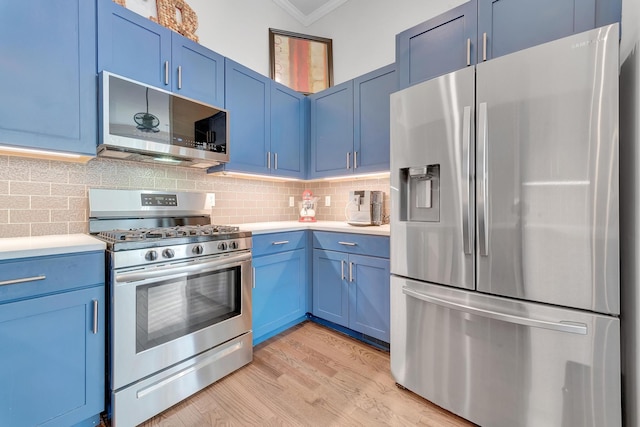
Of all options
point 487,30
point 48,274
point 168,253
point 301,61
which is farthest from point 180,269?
point 301,61

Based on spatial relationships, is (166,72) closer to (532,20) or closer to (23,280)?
(23,280)

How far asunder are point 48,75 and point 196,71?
0.84 meters

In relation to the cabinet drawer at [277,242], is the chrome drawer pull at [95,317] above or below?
below

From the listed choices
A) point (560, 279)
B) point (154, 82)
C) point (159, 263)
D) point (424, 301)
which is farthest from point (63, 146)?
point (560, 279)

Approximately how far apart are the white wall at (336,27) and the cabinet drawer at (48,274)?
207cm

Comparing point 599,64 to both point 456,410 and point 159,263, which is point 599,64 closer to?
point 456,410

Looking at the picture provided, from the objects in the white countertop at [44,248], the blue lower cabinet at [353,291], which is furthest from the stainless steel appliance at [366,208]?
the white countertop at [44,248]

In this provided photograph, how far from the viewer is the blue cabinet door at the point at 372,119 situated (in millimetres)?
2232

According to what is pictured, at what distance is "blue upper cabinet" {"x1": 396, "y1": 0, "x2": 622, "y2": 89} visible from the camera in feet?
4.28

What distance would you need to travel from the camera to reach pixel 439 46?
5.60 feet

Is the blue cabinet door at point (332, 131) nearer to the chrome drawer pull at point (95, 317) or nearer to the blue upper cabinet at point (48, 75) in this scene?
the blue upper cabinet at point (48, 75)

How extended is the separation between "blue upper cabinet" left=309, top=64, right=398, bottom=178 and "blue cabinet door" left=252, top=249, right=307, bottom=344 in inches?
37.5

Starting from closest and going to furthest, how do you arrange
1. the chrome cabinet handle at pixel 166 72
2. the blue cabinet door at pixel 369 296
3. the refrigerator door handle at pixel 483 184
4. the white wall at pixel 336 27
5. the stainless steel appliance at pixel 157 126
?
1. the refrigerator door handle at pixel 483 184
2. the stainless steel appliance at pixel 157 126
3. the chrome cabinet handle at pixel 166 72
4. the blue cabinet door at pixel 369 296
5. the white wall at pixel 336 27

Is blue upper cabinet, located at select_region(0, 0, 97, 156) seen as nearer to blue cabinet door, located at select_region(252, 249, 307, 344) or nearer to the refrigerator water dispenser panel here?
blue cabinet door, located at select_region(252, 249, 307, 344)
